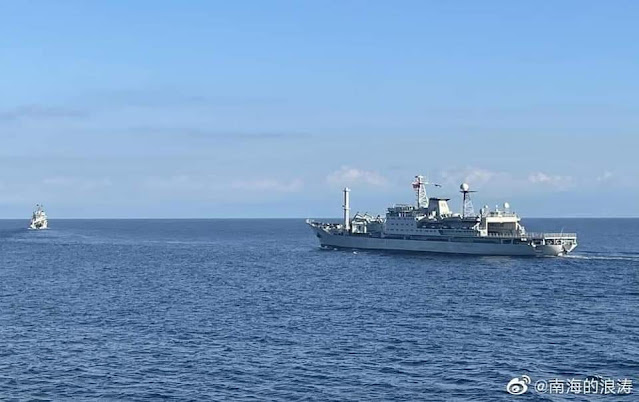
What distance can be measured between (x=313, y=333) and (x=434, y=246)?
9611 centimetres

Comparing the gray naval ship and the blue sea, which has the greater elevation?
the gray naval ship

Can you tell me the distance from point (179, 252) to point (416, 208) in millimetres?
60681

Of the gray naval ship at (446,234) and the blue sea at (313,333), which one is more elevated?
the gray naval ship at (446,234)

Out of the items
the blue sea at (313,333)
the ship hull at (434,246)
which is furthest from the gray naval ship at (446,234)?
the blue sea at (313,333)

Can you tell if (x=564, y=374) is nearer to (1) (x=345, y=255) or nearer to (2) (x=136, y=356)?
(2) (x=136, y=356)

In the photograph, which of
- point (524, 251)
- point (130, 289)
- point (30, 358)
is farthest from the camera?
point (524, 251)

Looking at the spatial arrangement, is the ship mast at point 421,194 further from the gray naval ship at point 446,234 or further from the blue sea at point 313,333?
the blue sea at point 313,333

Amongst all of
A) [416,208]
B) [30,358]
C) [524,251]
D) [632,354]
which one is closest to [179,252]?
[416,208]

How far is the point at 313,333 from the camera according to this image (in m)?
65.6

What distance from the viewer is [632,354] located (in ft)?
184

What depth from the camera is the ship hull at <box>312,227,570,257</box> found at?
145 meters

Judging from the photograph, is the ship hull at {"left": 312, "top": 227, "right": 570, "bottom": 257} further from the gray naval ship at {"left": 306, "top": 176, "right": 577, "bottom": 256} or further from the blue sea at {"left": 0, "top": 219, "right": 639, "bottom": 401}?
the blue sea at {"left": 0, "top": 219, "right": 639, "bottom": 401}

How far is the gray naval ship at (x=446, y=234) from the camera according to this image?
5768 inches

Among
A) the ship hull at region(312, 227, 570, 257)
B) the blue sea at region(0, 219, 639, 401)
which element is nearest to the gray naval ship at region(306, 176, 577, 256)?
the ship hull at region(312, 227, 570, 257)
